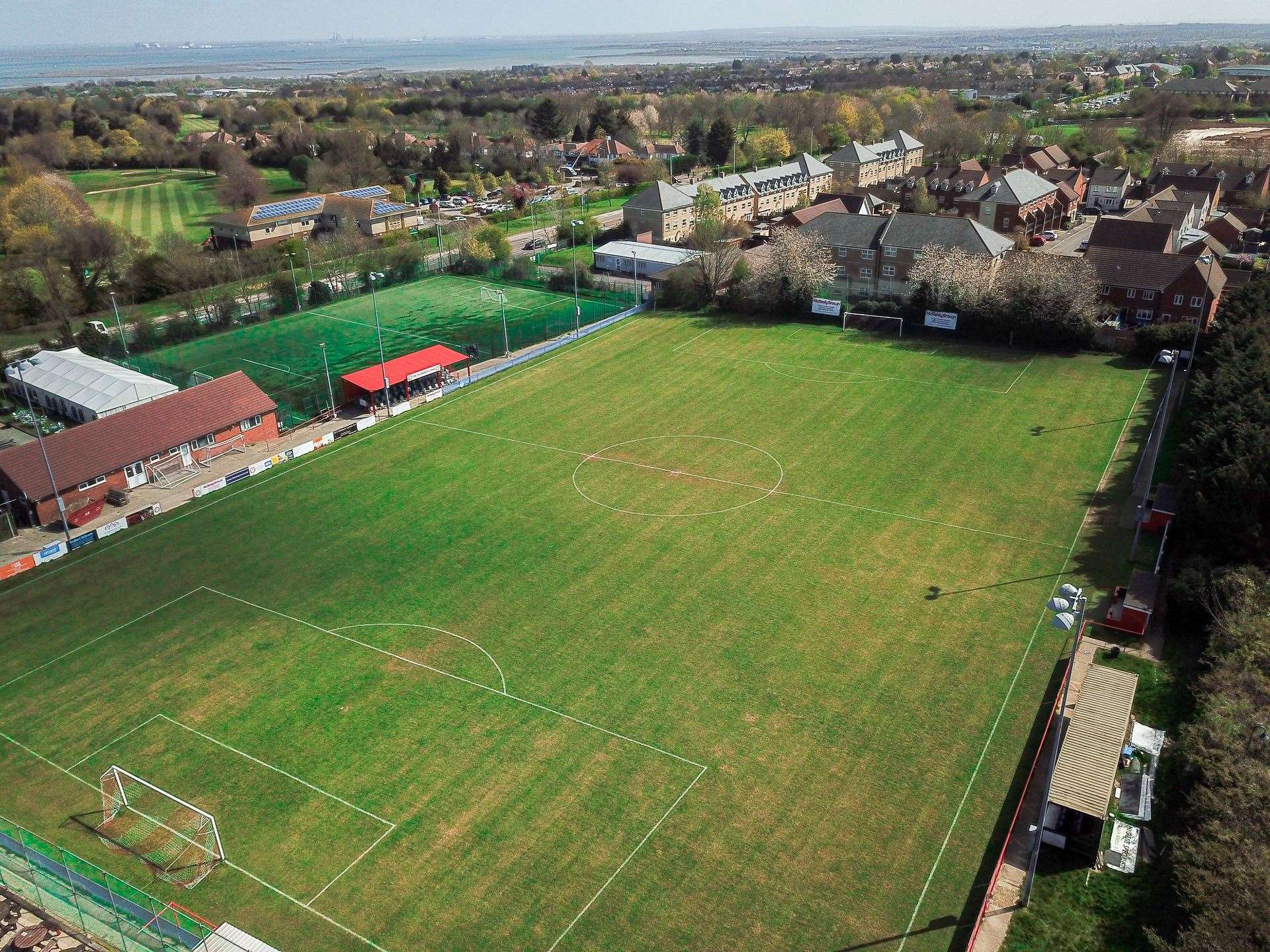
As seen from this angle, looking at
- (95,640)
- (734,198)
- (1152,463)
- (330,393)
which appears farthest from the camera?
(734,198)

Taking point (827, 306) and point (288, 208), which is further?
point (288, 208)

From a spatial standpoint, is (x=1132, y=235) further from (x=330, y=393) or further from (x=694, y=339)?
(x=330, y=393)

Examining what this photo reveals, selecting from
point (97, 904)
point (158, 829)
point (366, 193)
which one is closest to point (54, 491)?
point (158, 829)

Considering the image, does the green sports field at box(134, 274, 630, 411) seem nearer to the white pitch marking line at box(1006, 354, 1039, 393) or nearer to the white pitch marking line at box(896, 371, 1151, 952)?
the white pitch marking line at box(1006, 354, 1039, 393)

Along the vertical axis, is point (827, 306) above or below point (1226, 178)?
below

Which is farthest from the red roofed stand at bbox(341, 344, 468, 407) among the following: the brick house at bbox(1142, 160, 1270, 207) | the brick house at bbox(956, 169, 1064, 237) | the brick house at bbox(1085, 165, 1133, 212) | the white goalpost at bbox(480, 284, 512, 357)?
the brick house at bbox(1142, 160, 1270, 207)

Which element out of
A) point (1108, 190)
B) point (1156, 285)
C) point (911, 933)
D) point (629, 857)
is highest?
point (1108, 190)

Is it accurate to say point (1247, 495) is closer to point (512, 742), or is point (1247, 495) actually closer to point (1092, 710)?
point (1092, 710)

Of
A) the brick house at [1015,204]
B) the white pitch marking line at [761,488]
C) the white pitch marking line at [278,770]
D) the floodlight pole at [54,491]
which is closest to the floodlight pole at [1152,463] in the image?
the white pitch marking line at [761,488]
